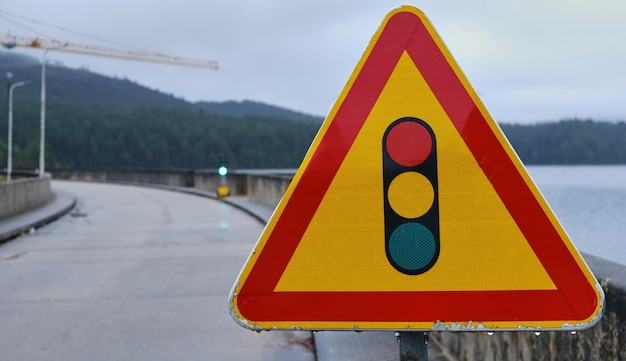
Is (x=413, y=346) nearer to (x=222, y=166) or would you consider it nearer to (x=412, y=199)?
(x=412, y=199)

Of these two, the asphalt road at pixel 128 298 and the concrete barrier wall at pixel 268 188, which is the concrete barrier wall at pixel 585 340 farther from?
the concrete barrier wall at pixel 268 188

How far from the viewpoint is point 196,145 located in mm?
172250

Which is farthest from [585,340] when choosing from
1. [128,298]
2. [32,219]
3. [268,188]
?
[268,188]

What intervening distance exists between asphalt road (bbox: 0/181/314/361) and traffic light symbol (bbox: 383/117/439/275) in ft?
11.6

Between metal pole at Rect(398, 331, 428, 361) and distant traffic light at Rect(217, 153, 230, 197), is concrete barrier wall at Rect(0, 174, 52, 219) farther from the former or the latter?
metal pole at Rect(398, 331, 428, 361)

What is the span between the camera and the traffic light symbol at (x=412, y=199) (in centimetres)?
208

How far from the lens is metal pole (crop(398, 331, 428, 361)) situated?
6.84ft

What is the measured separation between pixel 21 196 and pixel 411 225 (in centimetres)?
1904

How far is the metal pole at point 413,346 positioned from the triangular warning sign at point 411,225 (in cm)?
7

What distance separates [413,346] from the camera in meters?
2.10

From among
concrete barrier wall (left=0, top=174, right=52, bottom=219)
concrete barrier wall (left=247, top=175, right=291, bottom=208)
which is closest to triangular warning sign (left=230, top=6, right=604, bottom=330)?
concrete barrier wall (left=247, top=175, right=291, bottom=208)

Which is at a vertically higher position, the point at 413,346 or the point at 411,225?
the point at 411,225

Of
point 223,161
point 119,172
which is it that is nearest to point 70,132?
point 119,172

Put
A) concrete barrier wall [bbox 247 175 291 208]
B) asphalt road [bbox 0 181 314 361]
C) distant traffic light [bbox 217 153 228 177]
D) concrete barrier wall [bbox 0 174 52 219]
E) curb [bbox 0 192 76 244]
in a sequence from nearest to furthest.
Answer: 1. asphalt road [bbox 0 181 314 361]
2. curb [bbox 0 192 76 244]
3. concrete barrier wall [bbox 0 174 52 219]
4. concrete barrier wall [bbox 247 175 291 208]
5. distant traffic light [bbox 217 153 228 177]
